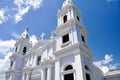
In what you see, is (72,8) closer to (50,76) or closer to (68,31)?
(68,31)

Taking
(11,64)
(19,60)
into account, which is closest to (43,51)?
(19,60)

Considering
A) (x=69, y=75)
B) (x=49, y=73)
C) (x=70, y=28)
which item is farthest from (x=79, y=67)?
(x=70, y=28)

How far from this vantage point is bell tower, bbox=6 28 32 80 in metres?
25.2

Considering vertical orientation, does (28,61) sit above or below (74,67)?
above

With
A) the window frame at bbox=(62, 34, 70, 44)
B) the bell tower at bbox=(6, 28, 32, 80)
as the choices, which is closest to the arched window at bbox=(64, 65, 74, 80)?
the window frame at bbox=(62, 34, 70, 44)

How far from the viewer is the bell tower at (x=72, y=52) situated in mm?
15109

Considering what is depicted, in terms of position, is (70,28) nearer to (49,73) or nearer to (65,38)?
(65,38)

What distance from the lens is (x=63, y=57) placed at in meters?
17.2

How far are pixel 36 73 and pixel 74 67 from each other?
9.10 m

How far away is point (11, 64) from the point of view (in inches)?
1093

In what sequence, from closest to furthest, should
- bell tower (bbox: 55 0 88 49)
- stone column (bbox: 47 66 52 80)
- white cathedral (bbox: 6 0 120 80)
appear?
white cathedral (bbox: 6 0 120 80)
bell tower (bbox: 55 0 88 49)
stone column (bbox: 47 66 52 80)

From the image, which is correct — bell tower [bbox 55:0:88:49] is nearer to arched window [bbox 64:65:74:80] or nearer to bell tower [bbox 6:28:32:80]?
arched window [bbox 64:65:74:80]

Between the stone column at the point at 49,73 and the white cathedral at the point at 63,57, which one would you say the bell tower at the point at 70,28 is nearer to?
the white cathedral at the point at 63,57

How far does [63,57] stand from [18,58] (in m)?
13.9
